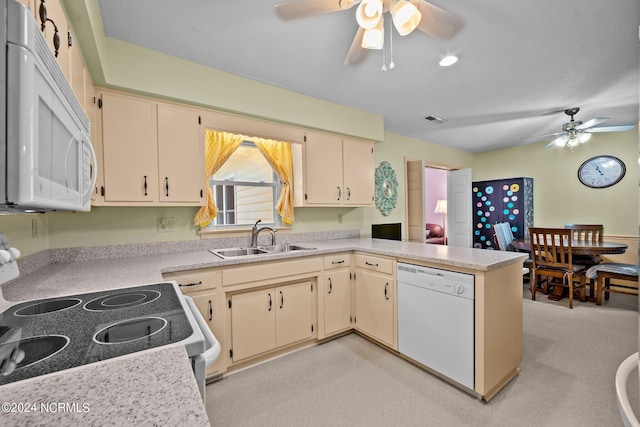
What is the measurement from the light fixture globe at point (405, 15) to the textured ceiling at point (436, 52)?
447mm

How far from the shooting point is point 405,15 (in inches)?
53.2

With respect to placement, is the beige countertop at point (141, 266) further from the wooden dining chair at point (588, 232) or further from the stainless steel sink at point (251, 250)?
the wooden dining chair at point (588, 232)

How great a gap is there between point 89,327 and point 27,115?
67cm

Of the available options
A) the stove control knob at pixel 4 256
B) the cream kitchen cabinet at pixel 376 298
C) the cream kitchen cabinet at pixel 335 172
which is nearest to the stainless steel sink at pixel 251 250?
the cream kitchen cabinet at pixel 335 172

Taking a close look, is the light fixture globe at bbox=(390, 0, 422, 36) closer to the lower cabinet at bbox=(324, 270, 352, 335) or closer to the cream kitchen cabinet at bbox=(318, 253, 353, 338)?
the cream kitchen cabinet at bbox=(318, 253, 353, 338)

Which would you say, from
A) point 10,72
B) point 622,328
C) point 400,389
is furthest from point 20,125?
point 622,328

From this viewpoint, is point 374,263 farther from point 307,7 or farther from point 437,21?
point 307,7

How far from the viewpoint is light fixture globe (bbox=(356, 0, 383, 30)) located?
134 centimetres

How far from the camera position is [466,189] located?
4723 millimetres

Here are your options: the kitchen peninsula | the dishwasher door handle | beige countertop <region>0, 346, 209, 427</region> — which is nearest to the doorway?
the kitchen peninsula

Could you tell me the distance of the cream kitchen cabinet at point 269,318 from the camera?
6.95 feet

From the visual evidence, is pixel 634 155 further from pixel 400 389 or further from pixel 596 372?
pixel 400 389

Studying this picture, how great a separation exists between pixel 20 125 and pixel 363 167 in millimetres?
3073

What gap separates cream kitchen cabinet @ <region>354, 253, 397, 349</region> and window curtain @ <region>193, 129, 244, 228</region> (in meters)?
1.44
